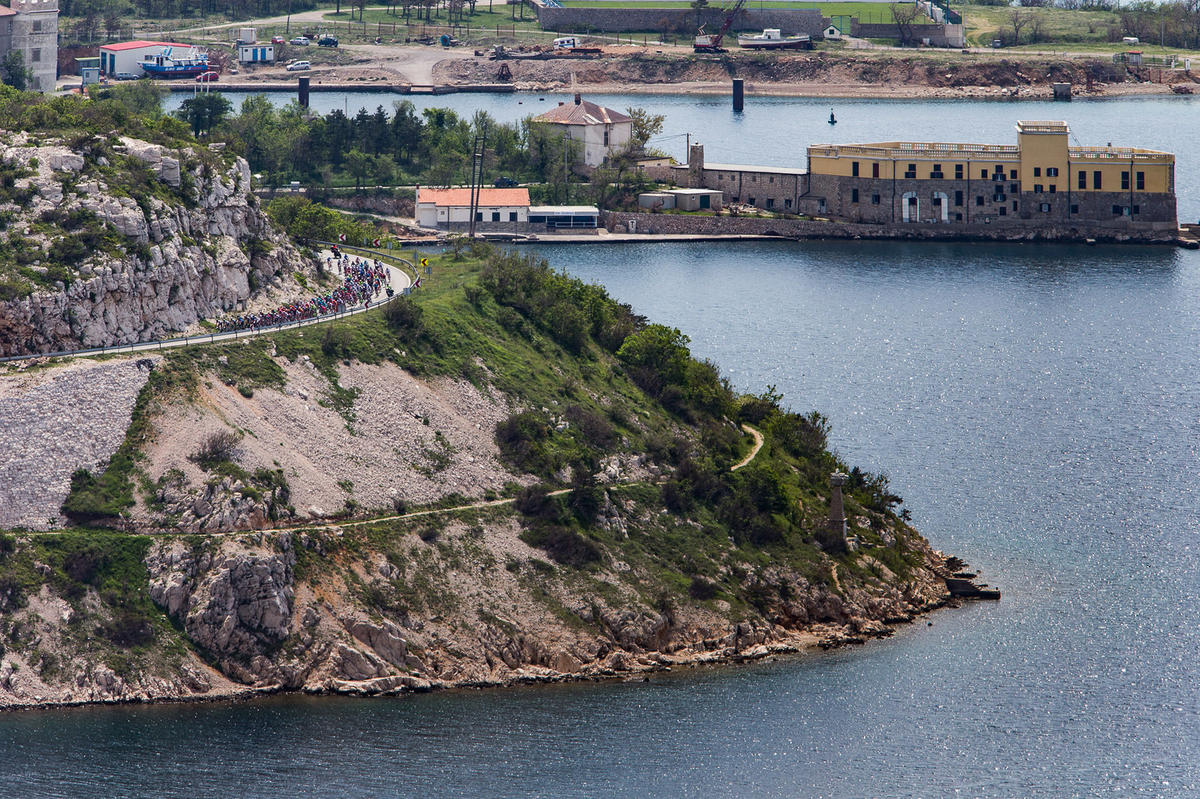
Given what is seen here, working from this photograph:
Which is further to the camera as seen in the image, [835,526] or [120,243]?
[835,526]

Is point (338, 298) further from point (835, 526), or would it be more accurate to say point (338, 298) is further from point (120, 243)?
point (835, 526)

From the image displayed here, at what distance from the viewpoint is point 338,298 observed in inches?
4373

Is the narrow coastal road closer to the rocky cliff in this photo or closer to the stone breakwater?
the rocky cliff

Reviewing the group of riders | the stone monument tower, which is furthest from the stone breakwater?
the stone monument tower

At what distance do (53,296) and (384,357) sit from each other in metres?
18.1

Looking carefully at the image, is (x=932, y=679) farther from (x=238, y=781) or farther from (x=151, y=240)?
(x=151, y=240)

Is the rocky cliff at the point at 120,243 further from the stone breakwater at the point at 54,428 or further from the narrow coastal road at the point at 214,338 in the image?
the stone breakwater at the point at 54,428

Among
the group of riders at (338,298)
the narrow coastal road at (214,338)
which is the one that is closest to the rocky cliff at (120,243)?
the narrow coastal road at (214,338)

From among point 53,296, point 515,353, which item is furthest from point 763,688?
point 53,296

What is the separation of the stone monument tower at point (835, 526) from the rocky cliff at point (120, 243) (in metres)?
34.4

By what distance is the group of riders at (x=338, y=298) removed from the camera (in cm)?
10388

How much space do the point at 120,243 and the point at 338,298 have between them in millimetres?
14849

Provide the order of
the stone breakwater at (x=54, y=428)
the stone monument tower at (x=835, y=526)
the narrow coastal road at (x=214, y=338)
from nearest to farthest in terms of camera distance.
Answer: the stone breakwater at (x=54, y=428), the narrow coastal road at (x=214, y=338), the stone monument tower at (x=835, y=526)

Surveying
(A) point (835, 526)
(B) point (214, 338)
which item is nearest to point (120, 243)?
(B) point (214, 338)
